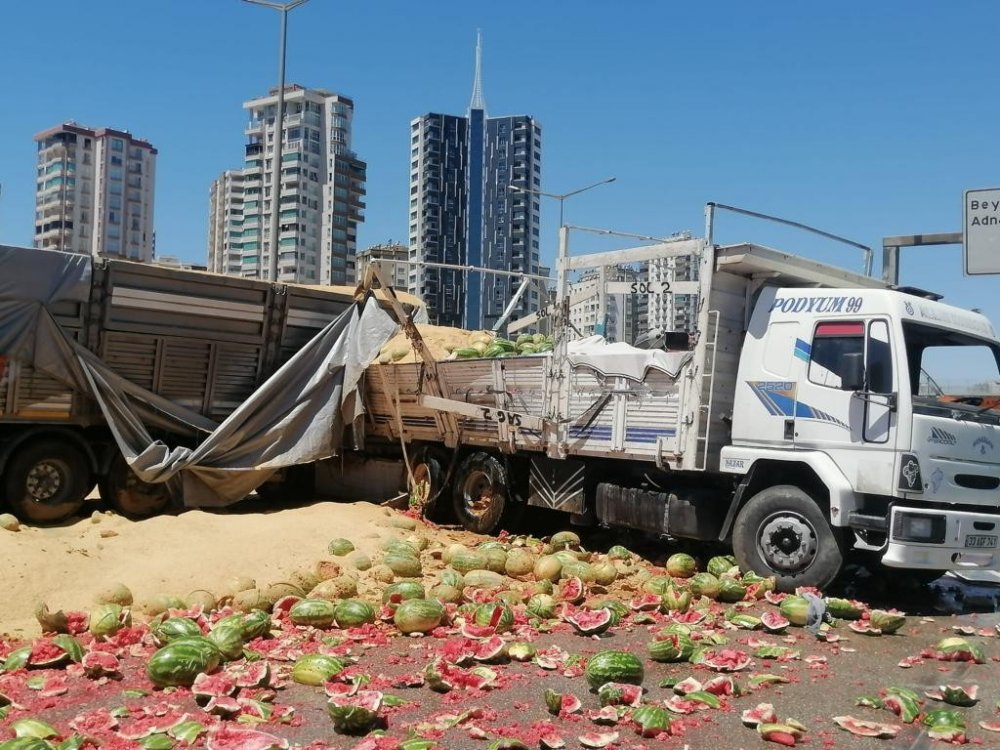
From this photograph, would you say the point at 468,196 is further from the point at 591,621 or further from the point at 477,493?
the point at 591,621

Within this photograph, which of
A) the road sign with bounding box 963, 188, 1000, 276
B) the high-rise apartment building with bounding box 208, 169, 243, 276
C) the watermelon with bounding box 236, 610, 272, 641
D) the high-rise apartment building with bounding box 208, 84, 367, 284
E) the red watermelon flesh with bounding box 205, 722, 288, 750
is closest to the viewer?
the red watermelon flesh with bounding box 205, 722, 288, 750

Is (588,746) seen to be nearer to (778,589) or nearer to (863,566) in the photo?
(778,589)

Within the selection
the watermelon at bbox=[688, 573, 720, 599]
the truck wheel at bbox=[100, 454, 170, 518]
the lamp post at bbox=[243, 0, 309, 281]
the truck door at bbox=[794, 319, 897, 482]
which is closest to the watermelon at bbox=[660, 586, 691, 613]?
the watermelon at bbox=[688, 573, 720, 599]

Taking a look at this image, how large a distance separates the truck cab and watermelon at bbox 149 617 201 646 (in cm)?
516

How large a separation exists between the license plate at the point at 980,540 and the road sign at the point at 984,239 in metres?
2.61

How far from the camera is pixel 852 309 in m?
8.84

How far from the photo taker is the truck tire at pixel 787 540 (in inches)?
337

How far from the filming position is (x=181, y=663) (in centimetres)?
601

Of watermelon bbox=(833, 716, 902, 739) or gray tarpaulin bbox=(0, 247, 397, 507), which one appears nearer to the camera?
watermelon bbox=(833, 716, 902, 739)

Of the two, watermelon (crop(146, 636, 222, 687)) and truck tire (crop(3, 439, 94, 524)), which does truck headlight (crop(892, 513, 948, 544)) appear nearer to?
watermelon (crop(146, 636, 222, 687))

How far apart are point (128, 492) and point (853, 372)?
30.6 ft

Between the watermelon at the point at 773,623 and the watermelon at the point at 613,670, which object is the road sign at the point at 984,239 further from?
the watermelon at the point at 613,670

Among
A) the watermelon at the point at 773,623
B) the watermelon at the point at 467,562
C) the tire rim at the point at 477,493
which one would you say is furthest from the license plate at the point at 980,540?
the tire rim at the point at 477,493

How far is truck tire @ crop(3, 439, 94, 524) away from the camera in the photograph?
461 inches
